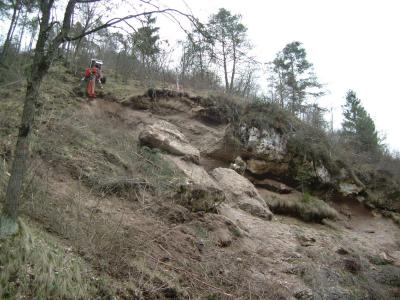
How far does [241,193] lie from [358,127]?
1893cm

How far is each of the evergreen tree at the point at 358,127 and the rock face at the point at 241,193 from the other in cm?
1572

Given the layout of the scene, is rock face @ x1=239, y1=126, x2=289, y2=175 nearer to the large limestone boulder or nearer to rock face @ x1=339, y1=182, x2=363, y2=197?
rock face @ x1=339, y1=182, x2=363, y2=197

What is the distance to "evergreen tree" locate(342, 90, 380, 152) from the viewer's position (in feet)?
81.5

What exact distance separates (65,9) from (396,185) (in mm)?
18485

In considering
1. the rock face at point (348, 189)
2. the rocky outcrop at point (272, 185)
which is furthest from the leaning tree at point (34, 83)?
the rock face at point (348, 189)

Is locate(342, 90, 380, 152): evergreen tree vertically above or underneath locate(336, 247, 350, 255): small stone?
above

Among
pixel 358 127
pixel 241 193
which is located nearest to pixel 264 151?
pixel 241 193

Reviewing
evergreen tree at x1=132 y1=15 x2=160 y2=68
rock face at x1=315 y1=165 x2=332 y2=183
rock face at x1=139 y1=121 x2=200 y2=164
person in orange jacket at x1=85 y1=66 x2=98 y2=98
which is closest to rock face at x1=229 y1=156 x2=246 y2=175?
rock face at x1=139 y1=121 x2=200 y2=164

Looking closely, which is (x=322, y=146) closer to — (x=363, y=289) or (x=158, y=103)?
(x=158, y=103)

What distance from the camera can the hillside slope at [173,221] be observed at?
16.5ft

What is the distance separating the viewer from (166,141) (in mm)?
11742

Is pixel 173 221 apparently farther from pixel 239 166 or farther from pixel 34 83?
pixel 239 166

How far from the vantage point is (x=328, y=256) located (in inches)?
331

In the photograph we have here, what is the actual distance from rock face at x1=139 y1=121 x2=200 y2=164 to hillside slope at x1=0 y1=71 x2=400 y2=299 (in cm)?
4
